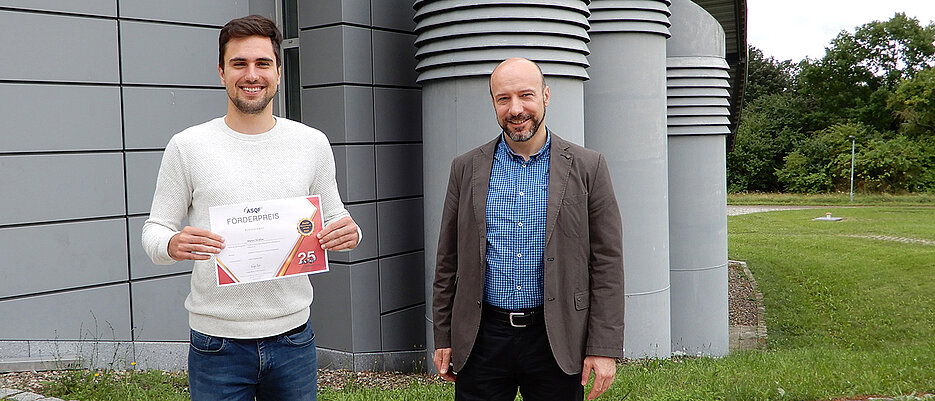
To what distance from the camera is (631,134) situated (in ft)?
29.7

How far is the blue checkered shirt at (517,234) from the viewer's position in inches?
129

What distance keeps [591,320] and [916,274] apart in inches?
762

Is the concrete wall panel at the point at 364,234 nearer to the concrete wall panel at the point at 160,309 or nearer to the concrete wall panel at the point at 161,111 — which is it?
the concrete wall panel at the point at 160,309

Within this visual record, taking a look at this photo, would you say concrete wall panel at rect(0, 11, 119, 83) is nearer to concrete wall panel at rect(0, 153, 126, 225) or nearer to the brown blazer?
concrete wall panel at rect(0, 153, 126, 225)

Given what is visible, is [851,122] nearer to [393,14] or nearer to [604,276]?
[393,14]

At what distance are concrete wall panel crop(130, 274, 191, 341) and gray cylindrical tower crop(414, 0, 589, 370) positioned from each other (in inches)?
95.7

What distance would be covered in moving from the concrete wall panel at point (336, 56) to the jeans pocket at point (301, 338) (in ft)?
15.6

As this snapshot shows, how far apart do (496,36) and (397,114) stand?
152cm

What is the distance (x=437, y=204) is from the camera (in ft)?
24.0

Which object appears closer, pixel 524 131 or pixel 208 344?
pixel 208 344

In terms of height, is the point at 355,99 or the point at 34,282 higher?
the point at 355,99

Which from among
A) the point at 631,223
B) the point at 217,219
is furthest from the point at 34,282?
the point at 631,223

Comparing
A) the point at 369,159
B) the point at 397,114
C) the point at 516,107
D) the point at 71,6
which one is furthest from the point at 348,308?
the point at 516,107

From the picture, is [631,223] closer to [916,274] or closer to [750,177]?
[916,274]
